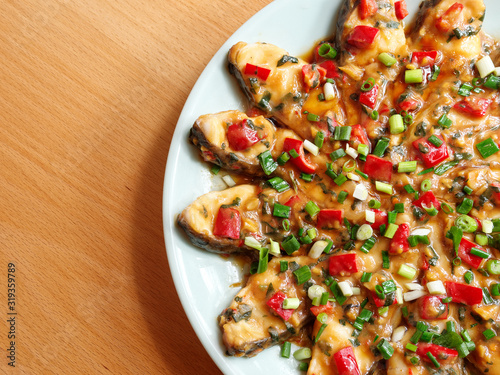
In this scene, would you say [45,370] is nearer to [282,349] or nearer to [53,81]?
[282,349]

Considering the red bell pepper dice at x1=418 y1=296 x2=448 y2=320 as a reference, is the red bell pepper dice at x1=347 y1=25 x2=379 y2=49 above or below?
above

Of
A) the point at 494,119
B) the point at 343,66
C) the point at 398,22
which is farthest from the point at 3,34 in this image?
the point at 494,119

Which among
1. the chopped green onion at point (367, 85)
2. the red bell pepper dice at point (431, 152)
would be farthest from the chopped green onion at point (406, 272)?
the chopped green onion at point (367, 85)

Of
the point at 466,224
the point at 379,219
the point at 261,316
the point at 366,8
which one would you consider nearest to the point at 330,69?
the point at 366,8

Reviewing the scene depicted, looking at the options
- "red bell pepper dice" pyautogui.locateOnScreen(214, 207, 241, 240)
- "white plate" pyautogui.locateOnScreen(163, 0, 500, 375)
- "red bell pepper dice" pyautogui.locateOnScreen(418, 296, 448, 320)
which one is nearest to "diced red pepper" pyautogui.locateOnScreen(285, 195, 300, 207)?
"red bell pepper dice" pyautogui.locateOnScreen(214, 207, 241, 240)

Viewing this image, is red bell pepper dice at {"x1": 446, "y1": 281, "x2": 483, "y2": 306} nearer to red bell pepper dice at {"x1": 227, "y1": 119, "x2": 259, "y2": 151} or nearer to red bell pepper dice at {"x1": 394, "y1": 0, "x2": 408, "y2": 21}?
red bell pepper dice at {"x1": 227, "y1": 119, "x2": 259, "y2": 151}

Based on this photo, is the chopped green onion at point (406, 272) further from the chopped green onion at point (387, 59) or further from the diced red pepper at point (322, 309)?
the chopped green onion at point (387, 59)

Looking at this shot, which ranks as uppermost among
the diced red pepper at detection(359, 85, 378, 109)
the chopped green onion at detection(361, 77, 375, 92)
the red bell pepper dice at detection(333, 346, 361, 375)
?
the chopped green onion at detection(361, 77, 375, 92)
